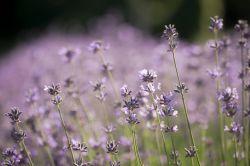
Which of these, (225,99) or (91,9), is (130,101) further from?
(91,9)

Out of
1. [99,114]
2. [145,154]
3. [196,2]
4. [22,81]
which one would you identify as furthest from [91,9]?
[145,154]

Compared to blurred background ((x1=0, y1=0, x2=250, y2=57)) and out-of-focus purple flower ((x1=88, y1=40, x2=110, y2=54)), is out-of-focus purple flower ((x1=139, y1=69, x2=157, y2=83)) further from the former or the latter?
blurred background ((x1=0, y1=0, x2=250, y2=57))

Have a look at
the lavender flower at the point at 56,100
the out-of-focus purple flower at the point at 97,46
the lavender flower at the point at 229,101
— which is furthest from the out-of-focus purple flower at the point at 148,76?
the out-of-focus purple flower at the point at 97,46

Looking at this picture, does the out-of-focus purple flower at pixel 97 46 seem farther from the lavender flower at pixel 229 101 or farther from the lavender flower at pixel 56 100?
the lavender flower at pixel 229 101

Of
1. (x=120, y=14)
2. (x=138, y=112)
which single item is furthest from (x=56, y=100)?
(x=120, y=14)

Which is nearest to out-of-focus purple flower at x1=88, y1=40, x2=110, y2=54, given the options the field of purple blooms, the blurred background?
the field of purple blooms

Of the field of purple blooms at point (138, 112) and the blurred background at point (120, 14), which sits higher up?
the blurred background at point (120, 14)

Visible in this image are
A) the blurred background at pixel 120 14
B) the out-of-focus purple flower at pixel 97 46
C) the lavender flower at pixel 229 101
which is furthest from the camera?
the blurred background at pixel 120 14
